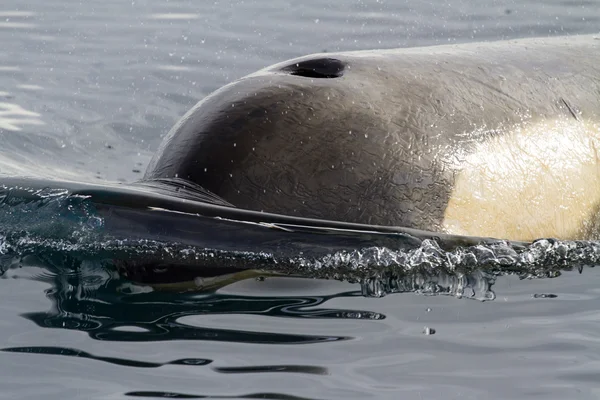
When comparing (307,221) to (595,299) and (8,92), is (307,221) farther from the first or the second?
(8,92)

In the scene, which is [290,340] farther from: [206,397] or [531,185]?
[531,185]

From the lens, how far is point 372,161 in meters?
5.11

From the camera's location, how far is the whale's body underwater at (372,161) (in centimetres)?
455

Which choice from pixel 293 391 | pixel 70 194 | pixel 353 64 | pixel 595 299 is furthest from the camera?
pixel 353 64

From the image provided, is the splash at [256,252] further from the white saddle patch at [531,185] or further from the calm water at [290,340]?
the white saddle patch at [531,185]

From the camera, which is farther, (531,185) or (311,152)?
(531,185)

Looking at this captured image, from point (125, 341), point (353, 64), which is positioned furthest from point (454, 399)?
point (353, 64)

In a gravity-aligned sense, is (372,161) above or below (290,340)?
above

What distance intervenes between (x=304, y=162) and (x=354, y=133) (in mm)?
301

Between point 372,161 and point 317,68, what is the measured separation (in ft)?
2.32

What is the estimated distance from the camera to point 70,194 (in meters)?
4.55

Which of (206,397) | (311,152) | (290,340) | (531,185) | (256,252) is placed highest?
(311,152)

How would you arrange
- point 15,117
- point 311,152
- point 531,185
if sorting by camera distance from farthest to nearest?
1. point 15,117
2. point 531,185
3. point 311,152

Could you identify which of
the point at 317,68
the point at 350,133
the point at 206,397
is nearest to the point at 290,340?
the point at 206,397
